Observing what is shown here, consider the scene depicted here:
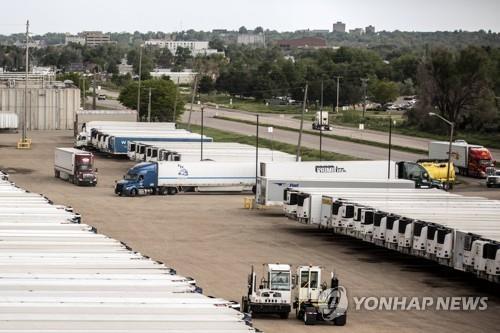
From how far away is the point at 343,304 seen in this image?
35.7 m

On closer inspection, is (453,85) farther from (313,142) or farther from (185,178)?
(185,178)

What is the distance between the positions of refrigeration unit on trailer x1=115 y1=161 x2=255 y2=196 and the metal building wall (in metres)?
50.6

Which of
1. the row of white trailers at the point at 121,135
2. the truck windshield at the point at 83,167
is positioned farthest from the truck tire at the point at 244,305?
the row of white trailers at the point at 121,135

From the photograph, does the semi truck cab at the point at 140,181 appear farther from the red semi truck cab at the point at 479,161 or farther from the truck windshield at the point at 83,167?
the red semi truck cab at the point at 479,161

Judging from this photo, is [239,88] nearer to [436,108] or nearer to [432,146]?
[436,108]

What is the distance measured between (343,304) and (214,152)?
149 feet

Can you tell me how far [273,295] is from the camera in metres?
35.1

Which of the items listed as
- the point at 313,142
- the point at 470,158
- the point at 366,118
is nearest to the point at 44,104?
the point at 313,142

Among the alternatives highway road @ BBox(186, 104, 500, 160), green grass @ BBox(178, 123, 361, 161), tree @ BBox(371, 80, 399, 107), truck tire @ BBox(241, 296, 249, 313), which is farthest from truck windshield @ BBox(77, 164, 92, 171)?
tree @ BBox(371, 80, 399, 107)

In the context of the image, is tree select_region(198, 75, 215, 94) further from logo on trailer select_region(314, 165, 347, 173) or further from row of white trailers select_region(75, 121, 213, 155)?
logo on trailer select_region(314, 165, 347, 173)

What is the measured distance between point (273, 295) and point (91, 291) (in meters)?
9.03

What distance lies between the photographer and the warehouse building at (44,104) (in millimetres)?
119875

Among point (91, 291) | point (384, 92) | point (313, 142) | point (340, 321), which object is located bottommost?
point (313, 142)

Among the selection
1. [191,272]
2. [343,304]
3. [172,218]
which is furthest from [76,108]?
[343,304]
